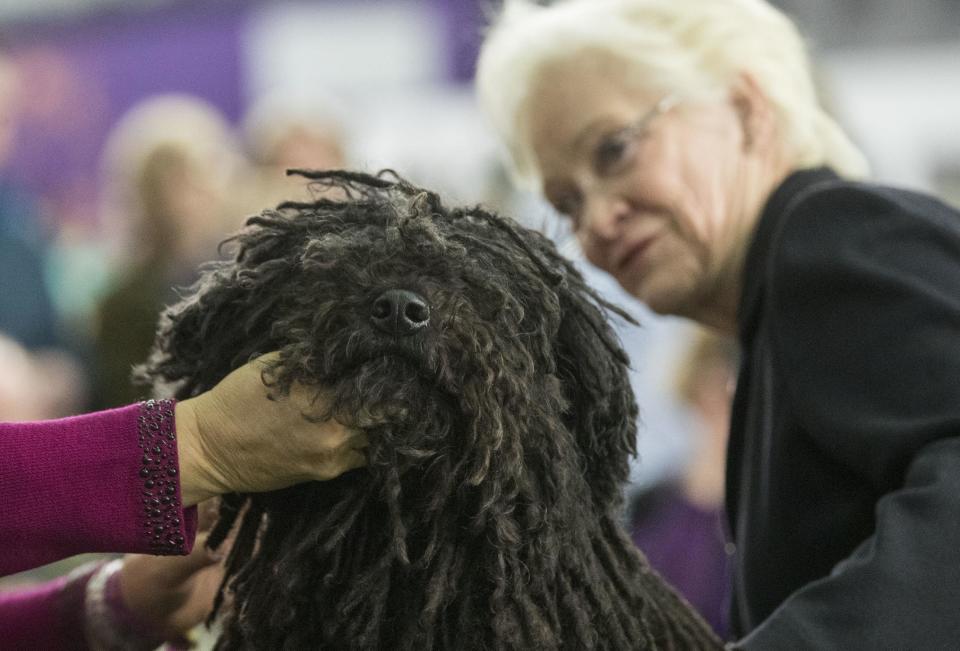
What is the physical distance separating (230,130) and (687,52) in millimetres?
5486

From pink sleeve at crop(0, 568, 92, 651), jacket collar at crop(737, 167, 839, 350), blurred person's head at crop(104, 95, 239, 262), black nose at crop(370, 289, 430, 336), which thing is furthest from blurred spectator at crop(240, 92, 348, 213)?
black nose at crop(370, 289, 430, 336)

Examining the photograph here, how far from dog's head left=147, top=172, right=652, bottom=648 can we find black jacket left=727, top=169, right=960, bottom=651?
0.99 ft

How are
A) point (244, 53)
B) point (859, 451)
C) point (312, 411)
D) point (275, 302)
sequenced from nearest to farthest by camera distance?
1. point (312, 411)
2. point (275, 302)
3. point (859, 451)
4. point (244, 53)

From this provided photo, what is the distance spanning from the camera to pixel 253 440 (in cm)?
129

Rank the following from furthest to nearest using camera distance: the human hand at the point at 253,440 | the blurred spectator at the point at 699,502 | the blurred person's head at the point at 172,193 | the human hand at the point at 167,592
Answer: the blurred person's head at the point at 172,193
the blurred spectator at the point at 699,502
the human hand at the point at 167,592
the human hand at the point at 253,440

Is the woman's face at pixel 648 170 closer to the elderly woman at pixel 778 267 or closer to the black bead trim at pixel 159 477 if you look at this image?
the elderly woman at pixel 778 267

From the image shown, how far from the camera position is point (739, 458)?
2.00 meters

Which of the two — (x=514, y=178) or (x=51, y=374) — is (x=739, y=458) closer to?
(x=514, y=178)

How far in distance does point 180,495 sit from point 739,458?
3.27 ft

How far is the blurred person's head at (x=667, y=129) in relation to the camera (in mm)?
2062

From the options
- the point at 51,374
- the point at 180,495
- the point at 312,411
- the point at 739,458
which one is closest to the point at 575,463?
the point at 312,411

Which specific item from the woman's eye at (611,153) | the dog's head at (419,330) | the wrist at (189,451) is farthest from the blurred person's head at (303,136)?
the wrist at (189,451)

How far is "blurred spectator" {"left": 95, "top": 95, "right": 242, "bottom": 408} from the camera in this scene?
12.5 feet

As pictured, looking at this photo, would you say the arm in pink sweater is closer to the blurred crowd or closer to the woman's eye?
the woman's eye
